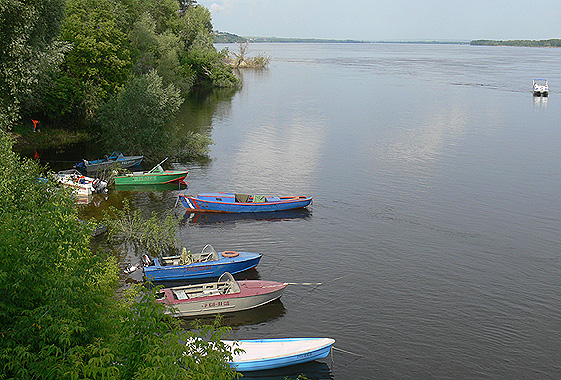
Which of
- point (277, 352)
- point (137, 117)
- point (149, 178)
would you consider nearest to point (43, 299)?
point (277, 352)

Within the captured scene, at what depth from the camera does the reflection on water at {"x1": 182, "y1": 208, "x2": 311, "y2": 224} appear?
136ft

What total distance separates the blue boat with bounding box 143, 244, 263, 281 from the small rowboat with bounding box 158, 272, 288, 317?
2.05 metres

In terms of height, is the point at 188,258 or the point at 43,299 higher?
the point at 43,299

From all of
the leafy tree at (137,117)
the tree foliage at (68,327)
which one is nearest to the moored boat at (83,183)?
the leafy tree at (137,117)

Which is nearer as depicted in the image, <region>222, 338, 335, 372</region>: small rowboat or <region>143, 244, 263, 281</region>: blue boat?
<region>222, 338, 335, 372</region>: small rowboat

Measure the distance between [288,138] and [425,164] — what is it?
19.2 meters

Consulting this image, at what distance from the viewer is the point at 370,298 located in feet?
98.1

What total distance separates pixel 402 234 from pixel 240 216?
487 inches

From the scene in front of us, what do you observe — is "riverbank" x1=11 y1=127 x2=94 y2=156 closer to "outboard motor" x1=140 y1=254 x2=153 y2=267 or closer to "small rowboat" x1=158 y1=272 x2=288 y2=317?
"outboard motor" x1=140 y1=254 x2=153 y2=267

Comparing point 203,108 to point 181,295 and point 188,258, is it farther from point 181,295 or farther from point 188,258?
point 181,295

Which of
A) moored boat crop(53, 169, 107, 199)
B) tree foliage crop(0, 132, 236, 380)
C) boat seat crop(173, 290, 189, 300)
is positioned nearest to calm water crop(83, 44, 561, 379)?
moored boat crop(53, 169, 107, 199)

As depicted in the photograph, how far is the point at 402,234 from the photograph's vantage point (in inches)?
1532

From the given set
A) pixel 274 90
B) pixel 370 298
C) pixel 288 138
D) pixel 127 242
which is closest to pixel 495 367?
pixel 370 298

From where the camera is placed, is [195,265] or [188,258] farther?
[188,258]
